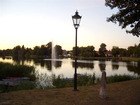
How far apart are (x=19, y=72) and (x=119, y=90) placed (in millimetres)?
14704

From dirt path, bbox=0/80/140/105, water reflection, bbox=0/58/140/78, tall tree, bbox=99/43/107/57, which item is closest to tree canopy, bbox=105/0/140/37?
dirt path, bbox=0/80/140/105

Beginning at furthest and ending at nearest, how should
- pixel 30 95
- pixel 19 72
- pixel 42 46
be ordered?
pixel 42 46 → pixel 19 72 → pixel 30 95

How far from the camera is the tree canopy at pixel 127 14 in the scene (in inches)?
849

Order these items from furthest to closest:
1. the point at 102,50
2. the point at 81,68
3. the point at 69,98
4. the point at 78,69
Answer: the point at 102,50
the point at 81,68
the point at 78,69
the point at 69,98

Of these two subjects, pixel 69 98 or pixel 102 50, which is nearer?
pixel 69 98

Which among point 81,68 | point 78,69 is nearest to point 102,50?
point 81,68

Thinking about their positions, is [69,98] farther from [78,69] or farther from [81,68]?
[81,68]

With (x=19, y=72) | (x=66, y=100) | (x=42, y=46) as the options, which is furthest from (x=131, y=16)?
(x=42, y=46)

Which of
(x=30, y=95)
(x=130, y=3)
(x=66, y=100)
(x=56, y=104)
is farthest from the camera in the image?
(x=130, y=3)

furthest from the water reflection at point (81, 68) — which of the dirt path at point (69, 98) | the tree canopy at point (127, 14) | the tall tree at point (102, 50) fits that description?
the tall tree at point (102, 50)

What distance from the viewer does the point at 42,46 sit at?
172125mm

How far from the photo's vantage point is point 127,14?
22703mm

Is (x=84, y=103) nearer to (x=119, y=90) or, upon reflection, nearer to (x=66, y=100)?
(x=66, y=100)

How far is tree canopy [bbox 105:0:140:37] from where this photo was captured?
21562mm
